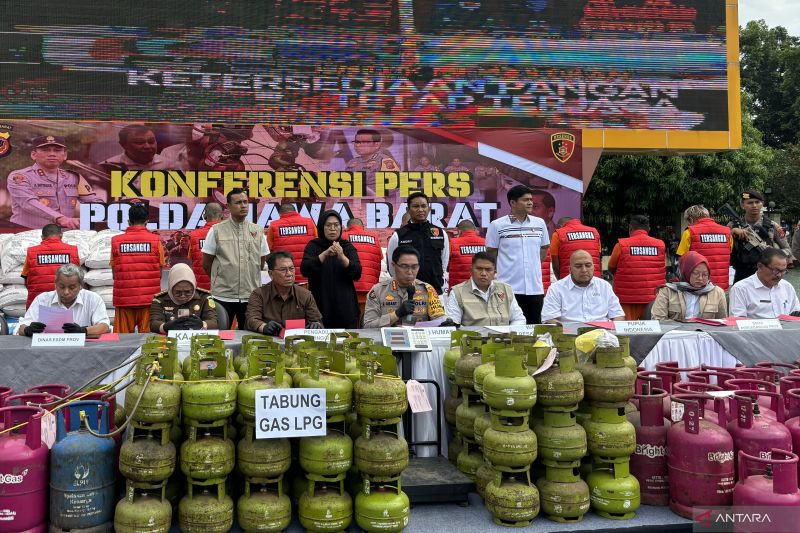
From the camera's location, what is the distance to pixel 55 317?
14.7 ft

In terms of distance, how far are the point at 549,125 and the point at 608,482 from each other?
10.5m

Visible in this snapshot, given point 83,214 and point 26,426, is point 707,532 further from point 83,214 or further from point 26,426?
point 83,214

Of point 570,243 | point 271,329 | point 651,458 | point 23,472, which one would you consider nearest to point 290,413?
point 23,472

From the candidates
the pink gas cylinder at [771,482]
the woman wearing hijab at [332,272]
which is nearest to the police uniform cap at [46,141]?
the woman wearing hijab at [332,272]

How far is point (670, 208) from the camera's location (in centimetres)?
1908

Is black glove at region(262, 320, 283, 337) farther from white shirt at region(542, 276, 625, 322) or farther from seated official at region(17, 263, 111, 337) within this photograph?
white shirt at region(542, 276, 625, 322)

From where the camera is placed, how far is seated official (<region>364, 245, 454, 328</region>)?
4914 mm

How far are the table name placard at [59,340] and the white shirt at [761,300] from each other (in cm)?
492

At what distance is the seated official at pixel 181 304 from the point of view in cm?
469

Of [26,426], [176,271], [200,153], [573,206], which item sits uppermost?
[200,153]

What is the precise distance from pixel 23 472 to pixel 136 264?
3.77m

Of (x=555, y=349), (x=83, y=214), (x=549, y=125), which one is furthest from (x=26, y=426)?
(x=549, y=125)

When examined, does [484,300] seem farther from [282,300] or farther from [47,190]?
[47,190]

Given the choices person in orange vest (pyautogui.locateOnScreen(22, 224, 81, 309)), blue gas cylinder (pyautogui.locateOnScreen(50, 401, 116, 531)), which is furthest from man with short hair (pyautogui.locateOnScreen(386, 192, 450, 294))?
blue gas cylinder (pyautogui.locateOnScreen(50, 401, 116, 531))
